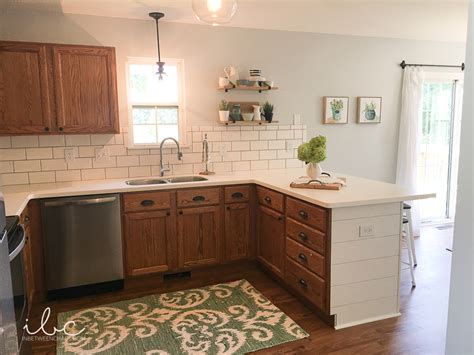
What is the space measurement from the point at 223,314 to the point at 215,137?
1.84 m

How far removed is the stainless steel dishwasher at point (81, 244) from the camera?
9.94ft

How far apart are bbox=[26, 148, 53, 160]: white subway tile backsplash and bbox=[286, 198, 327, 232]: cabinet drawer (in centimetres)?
216

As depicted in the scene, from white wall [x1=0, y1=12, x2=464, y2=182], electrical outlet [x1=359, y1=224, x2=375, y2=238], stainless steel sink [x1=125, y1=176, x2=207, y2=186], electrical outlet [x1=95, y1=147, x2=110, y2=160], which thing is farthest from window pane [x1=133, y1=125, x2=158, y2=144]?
electrical outlet [x1=359, y1=224, x2=375, y2=238]

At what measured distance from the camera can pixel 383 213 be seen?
2.64 m

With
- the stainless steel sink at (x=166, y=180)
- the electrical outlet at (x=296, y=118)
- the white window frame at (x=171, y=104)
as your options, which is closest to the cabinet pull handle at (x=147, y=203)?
the stainless steel sink at (x=166, y=180)

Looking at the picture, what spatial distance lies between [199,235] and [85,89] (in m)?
1.58

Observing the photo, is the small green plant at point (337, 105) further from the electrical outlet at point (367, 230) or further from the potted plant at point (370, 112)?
the electrical outlet at point (367, 230)

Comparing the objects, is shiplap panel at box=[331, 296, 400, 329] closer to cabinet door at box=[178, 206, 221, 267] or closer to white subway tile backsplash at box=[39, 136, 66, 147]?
cabinet door at box=[178, 206, 221, 267]

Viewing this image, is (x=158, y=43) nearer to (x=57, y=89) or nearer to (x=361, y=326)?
(x=57, y=89)

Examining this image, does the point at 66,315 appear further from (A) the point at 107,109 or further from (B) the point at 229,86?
(B) the point at 229,86

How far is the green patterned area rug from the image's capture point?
96.6 inches

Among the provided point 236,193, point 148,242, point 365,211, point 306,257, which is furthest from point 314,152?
point 148,242

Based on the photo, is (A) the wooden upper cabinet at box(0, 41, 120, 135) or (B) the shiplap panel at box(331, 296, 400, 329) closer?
(B) the shiplap panel at box(331, 296, 400, 329)

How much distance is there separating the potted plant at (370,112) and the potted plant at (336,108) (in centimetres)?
35
